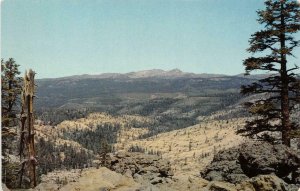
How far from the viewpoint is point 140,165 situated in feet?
90.4

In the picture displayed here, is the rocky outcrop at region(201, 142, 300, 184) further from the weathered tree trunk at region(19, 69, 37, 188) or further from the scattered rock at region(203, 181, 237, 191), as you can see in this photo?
the weathered tree trunk at region(19, 69, 37, 188)

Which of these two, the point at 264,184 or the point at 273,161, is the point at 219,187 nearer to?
the point at 264,184

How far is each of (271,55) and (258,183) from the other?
9.45 metres

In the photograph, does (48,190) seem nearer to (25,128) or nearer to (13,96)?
(25,128)

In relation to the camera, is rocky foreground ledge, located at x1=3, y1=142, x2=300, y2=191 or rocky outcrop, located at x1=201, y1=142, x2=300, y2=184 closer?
rocky foreground ledge, located at x1=3, y1=142, x2=300, y2=191

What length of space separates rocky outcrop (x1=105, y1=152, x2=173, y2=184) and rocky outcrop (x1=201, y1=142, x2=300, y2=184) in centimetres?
372

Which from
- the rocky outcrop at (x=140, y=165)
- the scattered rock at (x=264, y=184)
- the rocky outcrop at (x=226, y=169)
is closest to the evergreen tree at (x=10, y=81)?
the rocky outcrop at (x=140, y=165)

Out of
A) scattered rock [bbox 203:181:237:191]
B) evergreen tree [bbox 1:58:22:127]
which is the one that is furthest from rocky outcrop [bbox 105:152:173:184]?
evergreen tree [bbox 1:58:22:127]

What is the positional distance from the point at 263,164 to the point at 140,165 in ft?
28.1

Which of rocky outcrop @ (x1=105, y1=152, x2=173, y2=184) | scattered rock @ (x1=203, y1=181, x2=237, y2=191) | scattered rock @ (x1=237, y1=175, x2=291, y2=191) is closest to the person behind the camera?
scattered rock @ (x1=237, y1=175, x2=291, y2=191)

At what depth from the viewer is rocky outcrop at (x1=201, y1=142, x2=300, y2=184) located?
21.8 m

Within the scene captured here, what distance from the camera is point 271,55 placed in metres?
26.3

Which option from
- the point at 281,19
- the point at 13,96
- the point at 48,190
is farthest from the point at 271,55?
the point at 13,96

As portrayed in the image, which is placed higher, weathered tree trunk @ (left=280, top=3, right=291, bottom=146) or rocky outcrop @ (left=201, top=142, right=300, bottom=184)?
weathered tree trunk @ (left=280, top=3, right=291, bottom=146)
